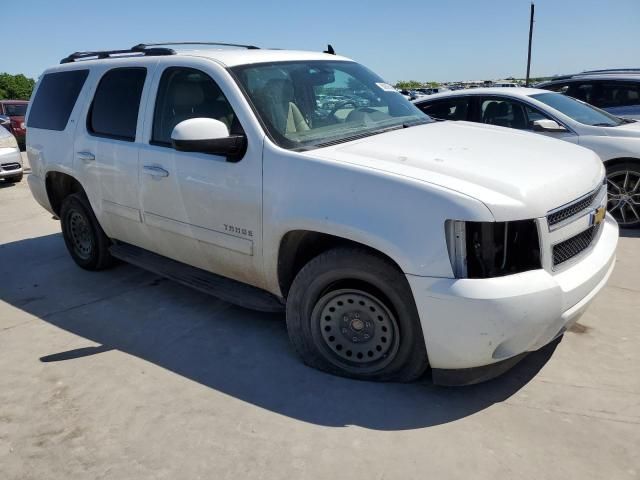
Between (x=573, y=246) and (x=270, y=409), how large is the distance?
73.4 inches

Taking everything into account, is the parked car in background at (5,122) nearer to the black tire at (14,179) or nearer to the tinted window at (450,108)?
the black tire at (14,179)

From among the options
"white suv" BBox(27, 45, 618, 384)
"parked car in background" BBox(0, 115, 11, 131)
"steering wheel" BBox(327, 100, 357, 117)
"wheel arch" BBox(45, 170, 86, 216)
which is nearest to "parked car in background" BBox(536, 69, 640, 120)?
"white suv" BBox(27, 45, 618, 384)

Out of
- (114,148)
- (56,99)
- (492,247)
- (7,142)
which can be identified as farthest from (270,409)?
(7,142)

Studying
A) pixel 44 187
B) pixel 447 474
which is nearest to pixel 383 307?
pixel 447 474

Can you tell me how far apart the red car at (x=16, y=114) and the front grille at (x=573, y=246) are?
54.4 feet

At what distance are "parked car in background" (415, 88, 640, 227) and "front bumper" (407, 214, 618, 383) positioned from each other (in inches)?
150

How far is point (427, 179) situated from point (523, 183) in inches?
18.7

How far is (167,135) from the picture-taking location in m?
3.94

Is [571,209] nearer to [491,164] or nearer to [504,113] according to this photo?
[491,164]

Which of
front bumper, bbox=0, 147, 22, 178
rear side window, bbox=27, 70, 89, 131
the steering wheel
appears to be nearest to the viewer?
the steering wheel

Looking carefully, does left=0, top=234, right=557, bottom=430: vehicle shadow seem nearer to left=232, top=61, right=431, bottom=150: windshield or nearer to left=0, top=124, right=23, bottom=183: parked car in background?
left=232, top=61, right=431, bottom=150: windshield

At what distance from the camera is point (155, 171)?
3900mm

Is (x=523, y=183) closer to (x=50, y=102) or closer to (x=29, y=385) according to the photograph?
(x=29, y=385)

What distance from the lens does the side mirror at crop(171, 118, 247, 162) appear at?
320 cm
